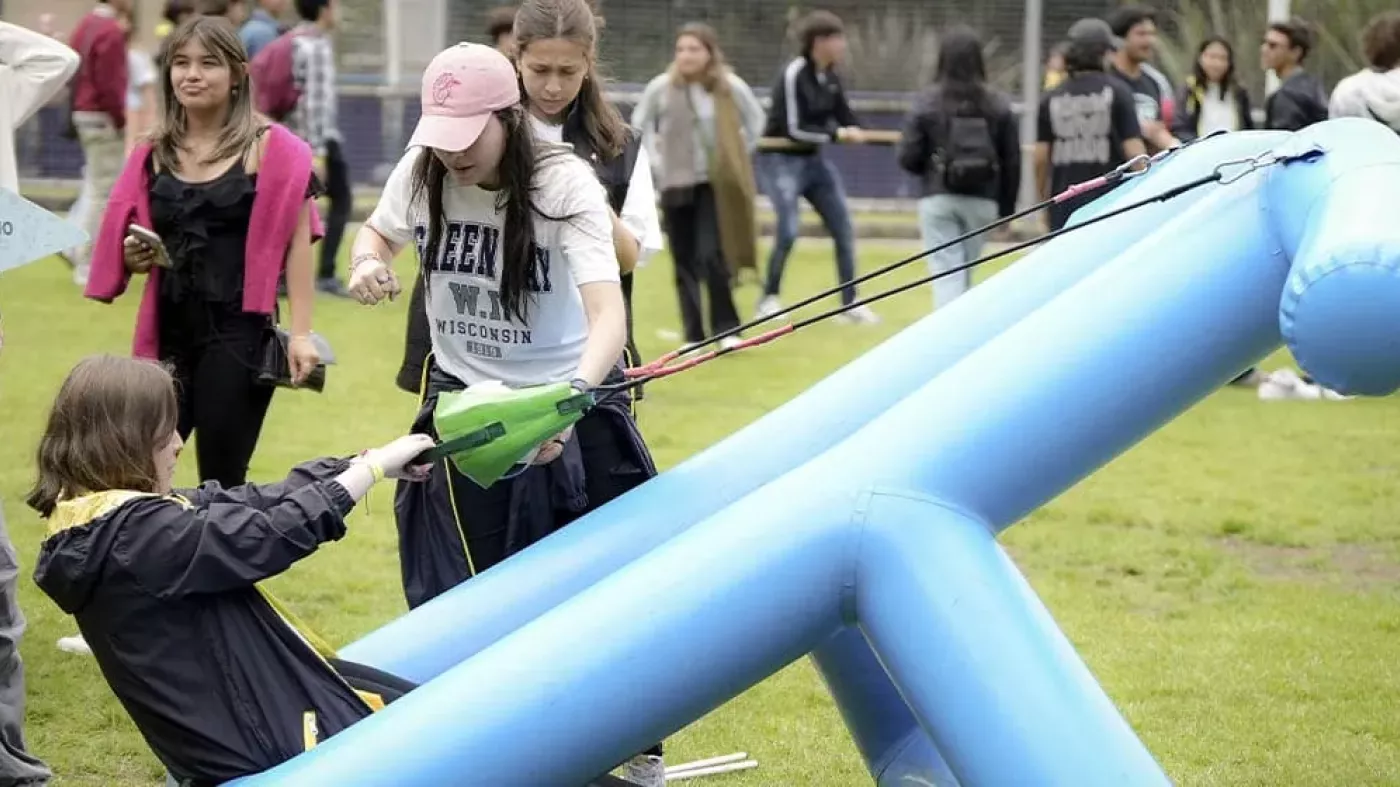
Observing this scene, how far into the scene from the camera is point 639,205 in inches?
180

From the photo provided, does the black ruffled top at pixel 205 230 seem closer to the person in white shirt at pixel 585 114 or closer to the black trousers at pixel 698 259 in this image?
the person in white shirt at pixel 585 114

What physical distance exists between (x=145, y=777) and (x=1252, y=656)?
10.4 feet

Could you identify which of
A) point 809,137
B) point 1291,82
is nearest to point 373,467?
point 1291,82

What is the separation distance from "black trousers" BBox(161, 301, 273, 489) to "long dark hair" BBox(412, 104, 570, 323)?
121cm

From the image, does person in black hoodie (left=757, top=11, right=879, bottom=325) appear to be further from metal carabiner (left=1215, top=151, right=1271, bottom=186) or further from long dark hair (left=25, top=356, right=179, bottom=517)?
long dark hair (left=25, top=356, right=179, bottom=517)

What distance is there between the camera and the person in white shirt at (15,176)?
4.18 meters

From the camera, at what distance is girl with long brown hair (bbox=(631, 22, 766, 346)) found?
10.9 meters

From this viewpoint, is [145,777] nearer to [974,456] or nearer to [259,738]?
[259,738]

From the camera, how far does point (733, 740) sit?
5.09 meters

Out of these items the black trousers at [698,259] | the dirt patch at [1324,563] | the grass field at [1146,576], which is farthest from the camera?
the black trousers at [698,259]

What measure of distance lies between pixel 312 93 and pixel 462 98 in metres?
9.03

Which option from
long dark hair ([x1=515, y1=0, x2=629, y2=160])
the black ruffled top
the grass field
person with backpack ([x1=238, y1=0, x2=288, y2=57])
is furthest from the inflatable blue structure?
person with backpack ([x1=238, y1=0, x2=288, y2=57])

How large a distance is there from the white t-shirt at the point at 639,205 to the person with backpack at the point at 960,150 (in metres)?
5.41

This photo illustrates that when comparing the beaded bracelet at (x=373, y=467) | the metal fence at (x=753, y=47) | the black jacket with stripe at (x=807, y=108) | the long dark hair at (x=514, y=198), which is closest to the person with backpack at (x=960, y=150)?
the black jacket with stripe at (x=807, y=108)
